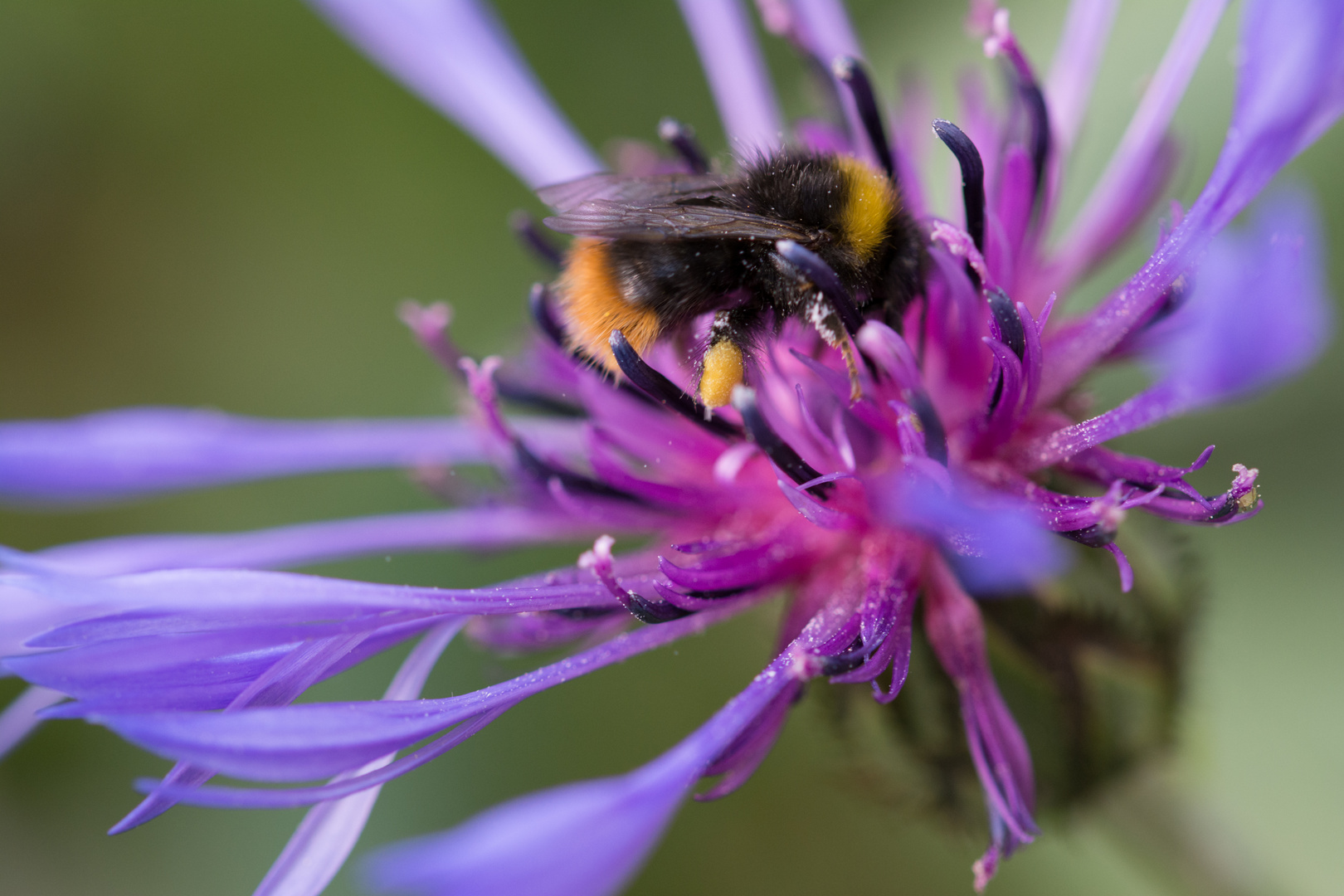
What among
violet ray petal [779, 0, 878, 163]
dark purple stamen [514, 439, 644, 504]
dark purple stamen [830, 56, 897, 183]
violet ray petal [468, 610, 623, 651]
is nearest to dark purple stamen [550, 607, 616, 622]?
violet ray petal [468, 610, 623, 651]

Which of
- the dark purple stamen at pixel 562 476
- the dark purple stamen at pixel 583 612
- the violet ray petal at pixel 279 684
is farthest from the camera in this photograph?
the dark purple stamen at pixel 562 476

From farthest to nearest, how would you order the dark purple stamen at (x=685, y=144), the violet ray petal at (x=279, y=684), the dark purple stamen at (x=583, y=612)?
the dark purple stamen at (x=685, y=144) < the dark purple stamen at (x=583, y=612) < the violet ray petal at (x=279, y=684)

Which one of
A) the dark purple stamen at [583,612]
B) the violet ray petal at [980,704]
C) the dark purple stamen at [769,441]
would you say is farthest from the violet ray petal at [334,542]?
the violet ray petal at [980,704]

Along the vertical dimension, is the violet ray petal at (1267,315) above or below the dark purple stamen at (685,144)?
below

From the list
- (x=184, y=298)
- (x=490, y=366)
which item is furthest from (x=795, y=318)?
(x=184, y=298)

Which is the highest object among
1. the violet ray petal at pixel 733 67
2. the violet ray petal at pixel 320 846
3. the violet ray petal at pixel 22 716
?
the violet ray petal at pixel 733 67

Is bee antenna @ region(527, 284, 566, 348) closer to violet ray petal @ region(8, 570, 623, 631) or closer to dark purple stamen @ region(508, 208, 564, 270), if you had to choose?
dark purple stamen @ region(508, 208, 564, 270)

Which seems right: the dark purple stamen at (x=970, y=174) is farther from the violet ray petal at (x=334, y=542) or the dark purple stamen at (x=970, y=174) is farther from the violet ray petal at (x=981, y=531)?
the violet ray petal at (x=334, y=542)
